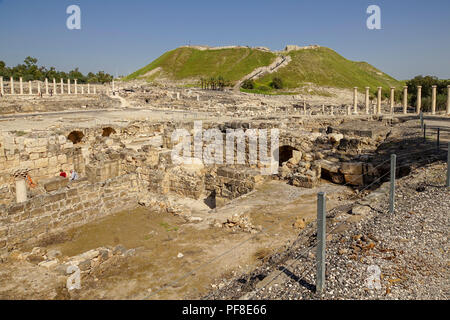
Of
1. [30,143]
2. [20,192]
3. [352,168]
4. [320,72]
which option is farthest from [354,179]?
[320,72]

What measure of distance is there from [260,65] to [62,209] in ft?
307

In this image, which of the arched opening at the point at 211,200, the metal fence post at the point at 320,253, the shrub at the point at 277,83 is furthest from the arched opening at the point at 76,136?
the shrub at the point at 277,83

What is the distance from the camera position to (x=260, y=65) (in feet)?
323

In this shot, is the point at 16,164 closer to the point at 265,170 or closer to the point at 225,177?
the point at 225,177

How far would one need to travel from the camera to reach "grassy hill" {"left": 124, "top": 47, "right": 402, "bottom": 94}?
8594 cm

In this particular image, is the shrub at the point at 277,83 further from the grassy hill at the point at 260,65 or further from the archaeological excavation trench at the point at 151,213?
the archaeological excavation trench at the point at 151,213

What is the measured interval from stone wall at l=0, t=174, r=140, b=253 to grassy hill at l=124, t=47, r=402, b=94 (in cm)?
6492

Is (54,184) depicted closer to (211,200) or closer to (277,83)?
(211,200)

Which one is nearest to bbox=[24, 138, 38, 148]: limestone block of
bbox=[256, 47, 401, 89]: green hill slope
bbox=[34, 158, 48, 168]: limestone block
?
bbox=[34, 158, 48, 168]: limestone block

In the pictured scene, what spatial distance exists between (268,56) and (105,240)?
10185cm

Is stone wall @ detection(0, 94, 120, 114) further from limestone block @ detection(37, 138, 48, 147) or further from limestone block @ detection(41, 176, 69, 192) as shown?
limestone block @ detection(41, 176, 69, 192)

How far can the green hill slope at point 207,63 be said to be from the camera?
94.7 metres

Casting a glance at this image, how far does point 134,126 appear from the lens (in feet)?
90.0
